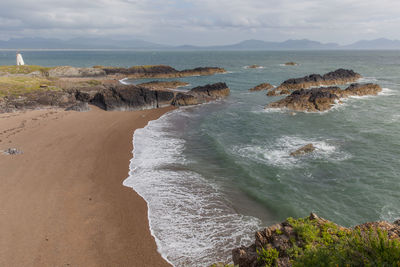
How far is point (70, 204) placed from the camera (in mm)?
13906

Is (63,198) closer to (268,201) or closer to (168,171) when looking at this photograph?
(168,171)

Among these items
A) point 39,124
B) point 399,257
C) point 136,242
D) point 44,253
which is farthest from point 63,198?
point 39,124

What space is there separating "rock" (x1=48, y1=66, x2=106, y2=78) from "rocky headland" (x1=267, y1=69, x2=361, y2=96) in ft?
199

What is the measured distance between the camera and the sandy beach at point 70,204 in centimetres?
1047

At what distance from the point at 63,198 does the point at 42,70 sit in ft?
237

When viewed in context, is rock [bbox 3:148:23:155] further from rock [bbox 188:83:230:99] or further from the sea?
rock [bbox 188:83:230:99]

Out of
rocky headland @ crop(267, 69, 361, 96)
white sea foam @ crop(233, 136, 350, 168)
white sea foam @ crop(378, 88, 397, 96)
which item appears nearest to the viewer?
white sea foam @ crop(233, 136, 350, 168)

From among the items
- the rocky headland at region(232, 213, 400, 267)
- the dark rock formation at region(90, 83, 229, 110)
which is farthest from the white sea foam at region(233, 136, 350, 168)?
the dark rock formation at region(90, 83, 229, 110)

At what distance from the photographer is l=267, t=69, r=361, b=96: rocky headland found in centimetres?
5269

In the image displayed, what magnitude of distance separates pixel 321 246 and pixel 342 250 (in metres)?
1.88

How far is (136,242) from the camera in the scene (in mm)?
11219

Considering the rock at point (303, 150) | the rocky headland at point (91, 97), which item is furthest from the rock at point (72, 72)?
the rock at point (303, 150)

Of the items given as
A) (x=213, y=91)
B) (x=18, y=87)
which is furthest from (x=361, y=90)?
(x=18, y=87)

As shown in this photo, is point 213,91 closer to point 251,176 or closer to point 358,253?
point 251,176
